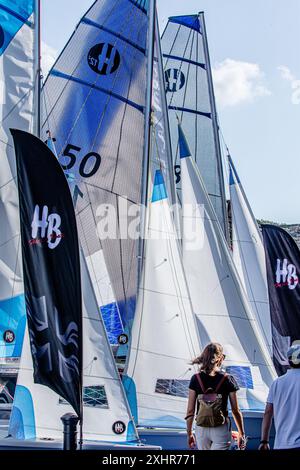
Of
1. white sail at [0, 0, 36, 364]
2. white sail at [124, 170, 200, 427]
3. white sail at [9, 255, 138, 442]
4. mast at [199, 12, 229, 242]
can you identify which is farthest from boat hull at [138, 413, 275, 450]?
mast at [199, 12, 229, 242]

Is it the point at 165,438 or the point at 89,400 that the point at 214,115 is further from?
the point at 89,400

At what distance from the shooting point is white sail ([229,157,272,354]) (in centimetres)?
1468

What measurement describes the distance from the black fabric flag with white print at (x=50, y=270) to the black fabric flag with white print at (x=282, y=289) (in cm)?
539

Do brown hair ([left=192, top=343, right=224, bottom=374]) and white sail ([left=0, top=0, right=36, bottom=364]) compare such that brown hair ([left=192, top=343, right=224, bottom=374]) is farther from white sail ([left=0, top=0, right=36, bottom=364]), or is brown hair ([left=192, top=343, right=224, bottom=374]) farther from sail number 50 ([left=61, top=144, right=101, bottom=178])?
sail number 50 ([left=61, top=144, right=101, bottom=178])

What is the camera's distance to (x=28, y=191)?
775 centimetres

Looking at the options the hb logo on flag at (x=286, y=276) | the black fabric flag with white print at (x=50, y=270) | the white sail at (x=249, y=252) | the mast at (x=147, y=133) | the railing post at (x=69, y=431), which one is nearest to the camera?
the railing post at (x=69, y=431)

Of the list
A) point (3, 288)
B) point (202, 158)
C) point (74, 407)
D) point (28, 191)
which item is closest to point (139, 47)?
point (202, 158)

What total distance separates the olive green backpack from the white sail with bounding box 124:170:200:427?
3763mm

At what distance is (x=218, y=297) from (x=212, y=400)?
551 centimetres

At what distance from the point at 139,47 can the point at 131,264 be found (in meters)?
3.98

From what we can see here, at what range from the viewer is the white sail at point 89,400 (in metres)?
7.95

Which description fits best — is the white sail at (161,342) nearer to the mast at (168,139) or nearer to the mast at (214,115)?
the mast at (168,139)

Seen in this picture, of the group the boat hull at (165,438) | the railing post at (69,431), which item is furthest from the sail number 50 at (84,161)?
the railing post at (69,431)

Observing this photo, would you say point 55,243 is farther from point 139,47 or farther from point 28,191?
point 139,47
